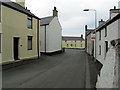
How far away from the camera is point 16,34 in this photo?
14164mm

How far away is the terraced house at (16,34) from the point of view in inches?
482

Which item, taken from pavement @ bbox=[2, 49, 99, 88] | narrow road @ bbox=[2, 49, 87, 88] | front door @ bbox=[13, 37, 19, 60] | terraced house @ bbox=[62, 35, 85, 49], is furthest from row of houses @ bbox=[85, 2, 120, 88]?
terraced house @ bbox=[62, 35, 85, 49]

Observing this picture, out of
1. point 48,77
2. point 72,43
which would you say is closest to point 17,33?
point 48,77

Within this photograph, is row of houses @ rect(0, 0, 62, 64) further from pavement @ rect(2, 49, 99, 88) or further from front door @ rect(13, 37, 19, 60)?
pavement @ rect(2, 49, 99, 88)

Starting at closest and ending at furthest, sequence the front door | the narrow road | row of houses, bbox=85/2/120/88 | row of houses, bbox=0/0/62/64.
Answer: the narrow road, row of houses, bbox=85/2/120/88, row of houses, bbox=0/0/62/64, the front door

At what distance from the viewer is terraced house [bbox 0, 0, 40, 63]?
12234mm

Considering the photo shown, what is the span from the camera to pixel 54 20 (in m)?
28.3

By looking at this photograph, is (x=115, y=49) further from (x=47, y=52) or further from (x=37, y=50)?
(x=47, y=52)

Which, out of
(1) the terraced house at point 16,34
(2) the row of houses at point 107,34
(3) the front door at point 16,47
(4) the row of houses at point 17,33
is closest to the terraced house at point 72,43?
(4) the row of houses at point 17,33

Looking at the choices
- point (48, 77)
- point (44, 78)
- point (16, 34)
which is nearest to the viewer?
point (44, 78)

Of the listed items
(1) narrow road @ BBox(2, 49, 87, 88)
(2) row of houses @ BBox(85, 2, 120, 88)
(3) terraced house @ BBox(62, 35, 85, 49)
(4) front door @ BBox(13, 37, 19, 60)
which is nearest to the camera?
(1) narrow road @ BBox(2, 49, 87, 88)

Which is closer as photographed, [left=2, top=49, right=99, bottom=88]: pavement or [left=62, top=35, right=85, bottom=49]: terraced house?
[left=2, top=49, right=99, bottom=88]: pavement

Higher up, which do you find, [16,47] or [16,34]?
[16,34]

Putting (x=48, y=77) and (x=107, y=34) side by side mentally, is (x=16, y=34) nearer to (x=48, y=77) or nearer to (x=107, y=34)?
(x=48, y=77)
